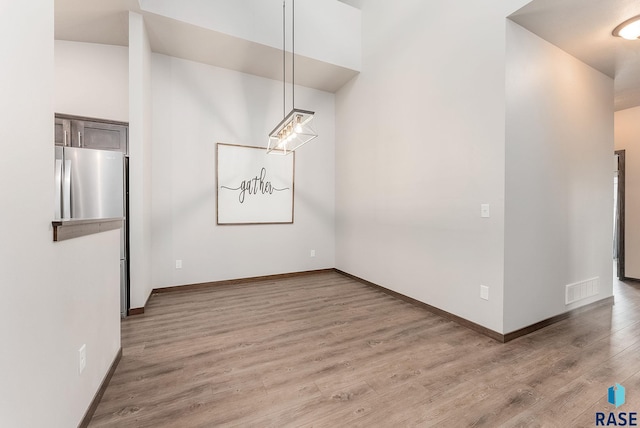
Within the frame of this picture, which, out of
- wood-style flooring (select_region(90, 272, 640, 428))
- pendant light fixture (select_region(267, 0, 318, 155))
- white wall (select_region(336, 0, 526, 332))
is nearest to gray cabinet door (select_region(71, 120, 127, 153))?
pendant light fixture (select_region(267, 0, 318, 155))

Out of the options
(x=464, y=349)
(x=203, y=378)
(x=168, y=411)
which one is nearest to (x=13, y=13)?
(x=168, y=411)

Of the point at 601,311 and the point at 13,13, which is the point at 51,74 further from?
the point at 601,311

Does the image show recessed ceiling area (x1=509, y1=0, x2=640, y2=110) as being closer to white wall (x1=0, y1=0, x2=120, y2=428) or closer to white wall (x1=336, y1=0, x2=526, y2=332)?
white wall (x1=336, y1=0, x2=526, y2=332)

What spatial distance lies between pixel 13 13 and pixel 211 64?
11.6ft

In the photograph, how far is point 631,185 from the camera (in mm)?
4418

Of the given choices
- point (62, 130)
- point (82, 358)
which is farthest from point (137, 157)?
point (82, 358)

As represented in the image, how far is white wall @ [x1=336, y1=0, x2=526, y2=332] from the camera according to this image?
→ 2574 millimetres

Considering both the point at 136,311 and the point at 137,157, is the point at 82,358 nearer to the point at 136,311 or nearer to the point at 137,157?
the point at 136,311

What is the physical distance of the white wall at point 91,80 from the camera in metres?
3.58

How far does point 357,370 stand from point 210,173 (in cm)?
340

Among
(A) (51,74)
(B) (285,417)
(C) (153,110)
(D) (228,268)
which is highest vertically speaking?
(C) (153,110)

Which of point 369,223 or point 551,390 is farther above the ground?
point 369,223

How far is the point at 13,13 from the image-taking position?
98cm

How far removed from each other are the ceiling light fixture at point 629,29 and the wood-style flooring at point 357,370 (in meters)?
2.73
